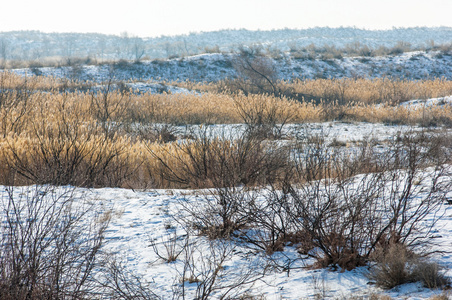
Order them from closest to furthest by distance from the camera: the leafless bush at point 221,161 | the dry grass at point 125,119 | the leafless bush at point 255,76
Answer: the leafless bush at point 221,161 < the dry grass at point 125,119 < the leafless bush at point 255,76

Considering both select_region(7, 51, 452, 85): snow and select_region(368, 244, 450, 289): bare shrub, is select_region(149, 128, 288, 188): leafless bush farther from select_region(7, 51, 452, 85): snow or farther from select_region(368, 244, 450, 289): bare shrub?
select_region(7, 51, 452, 85): snow

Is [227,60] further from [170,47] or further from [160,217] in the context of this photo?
[170,47]

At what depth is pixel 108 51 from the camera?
3706 inches

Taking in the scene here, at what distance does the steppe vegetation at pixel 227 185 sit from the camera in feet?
9.70

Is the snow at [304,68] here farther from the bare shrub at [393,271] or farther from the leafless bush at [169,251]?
the bare shrub at [393,271]

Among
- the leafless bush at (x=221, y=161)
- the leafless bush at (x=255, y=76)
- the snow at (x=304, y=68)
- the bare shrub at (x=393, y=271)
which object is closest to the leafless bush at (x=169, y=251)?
the leafless bush at (x=221, y=161)

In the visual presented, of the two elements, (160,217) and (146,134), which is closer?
(160,217)

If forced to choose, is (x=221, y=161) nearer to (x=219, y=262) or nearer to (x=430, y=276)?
(x=219, y=262)

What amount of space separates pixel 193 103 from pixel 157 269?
40.7 ft

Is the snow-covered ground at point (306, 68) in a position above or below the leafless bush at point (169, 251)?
above

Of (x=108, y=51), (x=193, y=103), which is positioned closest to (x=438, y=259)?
(x=193, y=103)

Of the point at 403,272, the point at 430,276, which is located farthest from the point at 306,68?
the point at 430,276

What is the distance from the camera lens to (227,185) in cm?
532

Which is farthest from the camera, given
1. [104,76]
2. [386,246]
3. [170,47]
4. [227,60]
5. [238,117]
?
[170,47]
